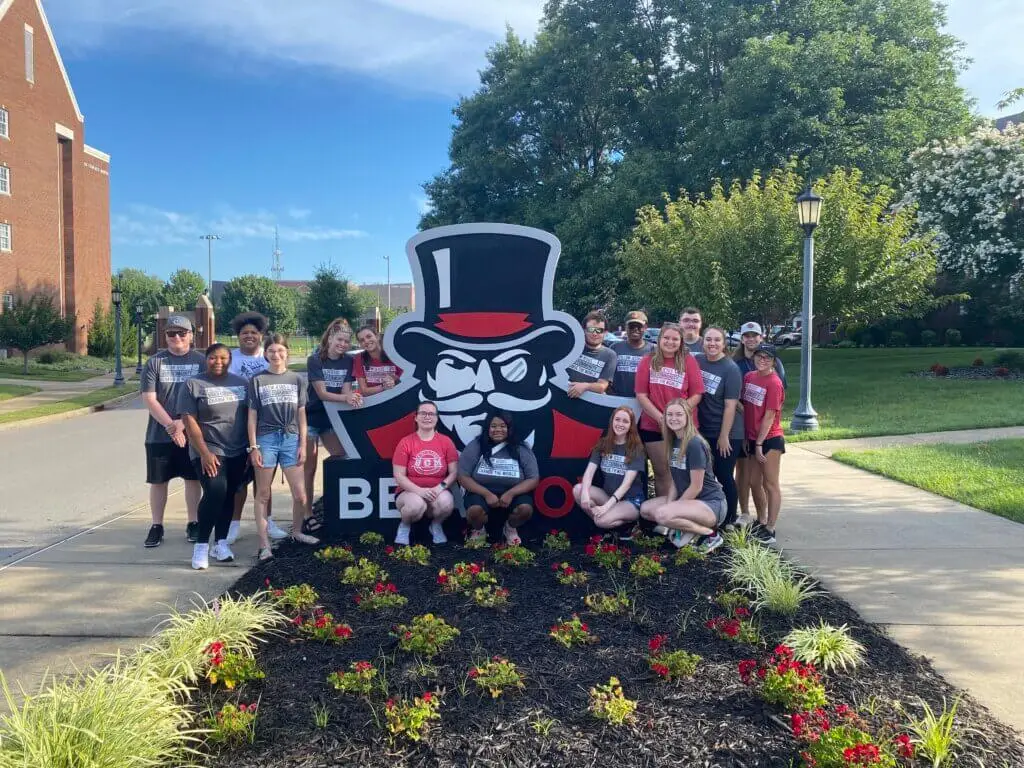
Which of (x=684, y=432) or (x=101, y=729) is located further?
(x=684, y=432)

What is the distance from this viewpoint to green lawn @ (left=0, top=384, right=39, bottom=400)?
19.3 metres

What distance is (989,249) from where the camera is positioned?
1755 cm

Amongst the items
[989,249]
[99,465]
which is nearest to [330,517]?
[99,465]

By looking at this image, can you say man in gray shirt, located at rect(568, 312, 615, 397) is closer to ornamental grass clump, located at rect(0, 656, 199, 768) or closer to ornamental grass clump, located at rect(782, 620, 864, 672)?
ornamental grass clump, located at rect(782, 620, 864, 672)

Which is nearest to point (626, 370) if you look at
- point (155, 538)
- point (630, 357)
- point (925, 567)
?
point (630, 357)

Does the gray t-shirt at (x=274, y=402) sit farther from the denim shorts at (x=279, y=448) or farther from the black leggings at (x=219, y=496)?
the black leggings at (x=219, y=496)

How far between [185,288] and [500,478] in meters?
74.2

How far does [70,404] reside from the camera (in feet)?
57.0

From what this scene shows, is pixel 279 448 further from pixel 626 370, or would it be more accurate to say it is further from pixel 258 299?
pixel 258 299

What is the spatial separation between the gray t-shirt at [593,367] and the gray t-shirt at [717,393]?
2.55 ft

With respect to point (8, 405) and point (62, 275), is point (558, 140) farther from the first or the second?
point (62, 275)

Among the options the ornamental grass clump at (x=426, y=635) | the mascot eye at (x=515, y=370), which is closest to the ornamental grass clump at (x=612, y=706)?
the ornamental grass clump at (x=426, y=635)

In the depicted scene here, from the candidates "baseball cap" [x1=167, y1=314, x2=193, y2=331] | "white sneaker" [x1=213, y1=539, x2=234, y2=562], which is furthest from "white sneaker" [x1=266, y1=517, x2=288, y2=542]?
"baseball cap" [x1=167, y1=314, x2=193, y2=331]

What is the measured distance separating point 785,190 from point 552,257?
11.5 m
